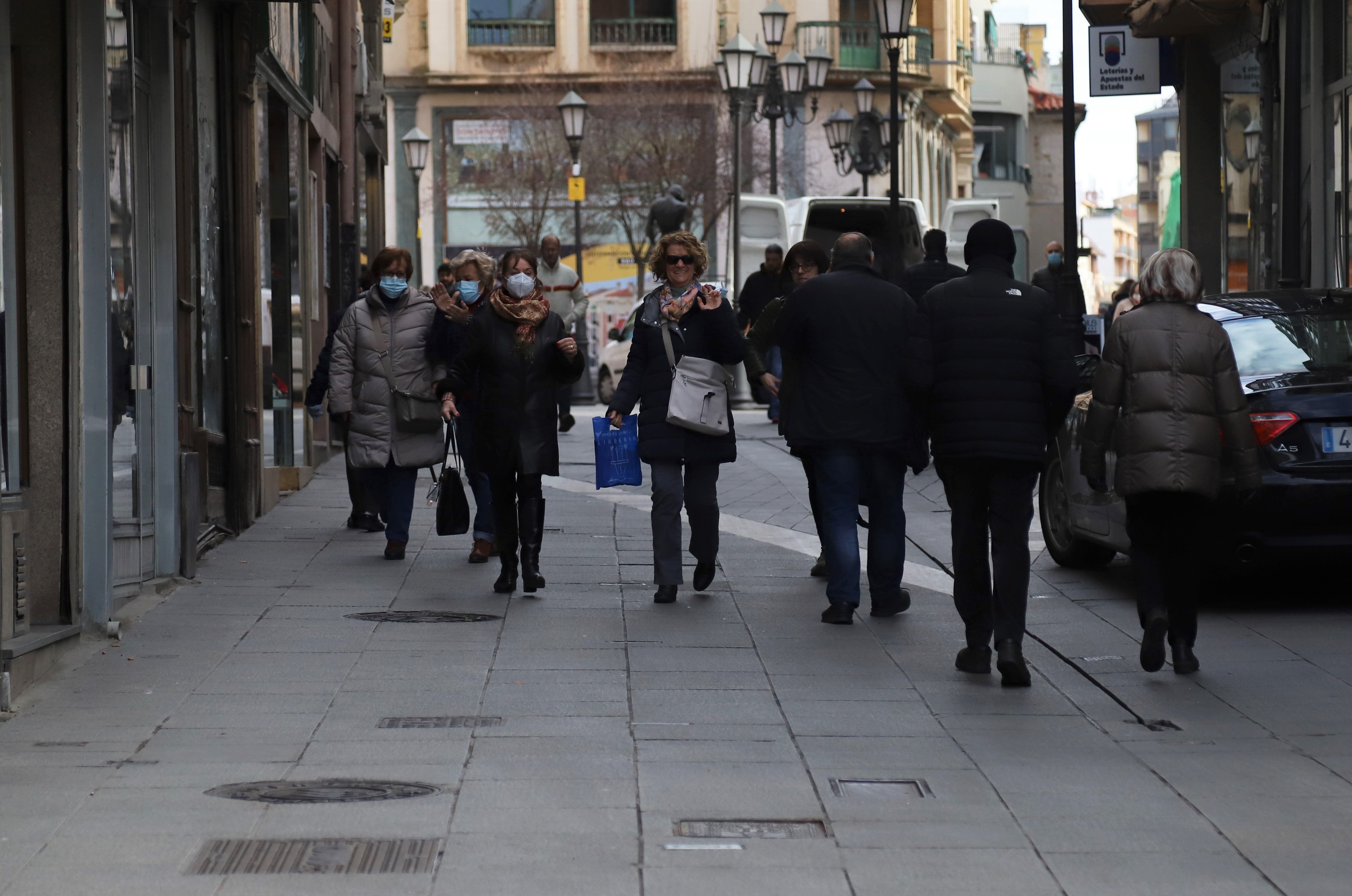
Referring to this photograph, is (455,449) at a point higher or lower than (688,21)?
lower

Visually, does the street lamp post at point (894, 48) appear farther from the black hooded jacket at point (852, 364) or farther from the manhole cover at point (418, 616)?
the manhole cover at point (418, 616)

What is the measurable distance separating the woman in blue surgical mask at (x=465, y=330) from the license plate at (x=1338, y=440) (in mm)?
4686

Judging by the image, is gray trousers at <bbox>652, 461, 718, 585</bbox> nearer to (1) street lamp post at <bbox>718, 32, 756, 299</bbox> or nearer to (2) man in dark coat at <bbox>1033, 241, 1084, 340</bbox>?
(2) man in dark coat at <bbox>1033, 241, 1084, 340</bbox>

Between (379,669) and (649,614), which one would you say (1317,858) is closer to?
(379,669)

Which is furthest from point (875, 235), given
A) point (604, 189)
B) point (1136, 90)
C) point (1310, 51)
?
point (604, 189)

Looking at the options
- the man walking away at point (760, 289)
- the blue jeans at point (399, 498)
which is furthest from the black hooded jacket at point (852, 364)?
the man walking away at point (760, 289)

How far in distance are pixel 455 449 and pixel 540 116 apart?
129 feet

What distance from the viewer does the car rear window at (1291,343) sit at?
9633 millimetres

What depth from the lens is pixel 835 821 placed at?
566cm

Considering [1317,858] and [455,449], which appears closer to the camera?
[1317,858]

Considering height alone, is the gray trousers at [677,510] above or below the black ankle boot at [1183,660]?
above

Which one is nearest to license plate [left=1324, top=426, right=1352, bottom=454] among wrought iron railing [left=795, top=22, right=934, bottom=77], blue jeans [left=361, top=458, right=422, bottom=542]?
blue jeans [left=361, top=458, right=422, bottom=542]

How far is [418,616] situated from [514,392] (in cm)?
→ 145

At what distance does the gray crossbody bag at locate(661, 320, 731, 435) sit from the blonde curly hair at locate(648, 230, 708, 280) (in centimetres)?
34
